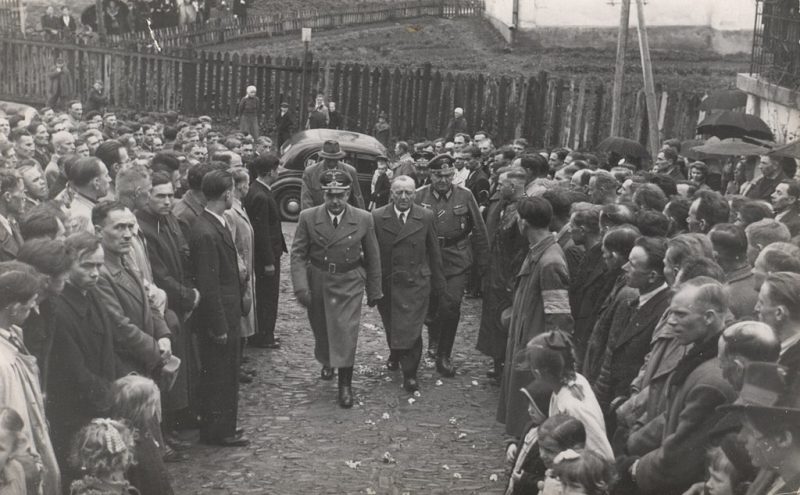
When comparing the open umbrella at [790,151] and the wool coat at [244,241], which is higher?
the open umbrella at [790,151]

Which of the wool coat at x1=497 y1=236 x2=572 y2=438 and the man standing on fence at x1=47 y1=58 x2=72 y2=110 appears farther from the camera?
the man standing on fence at x1=47 y1=58 x2=72 y2=110

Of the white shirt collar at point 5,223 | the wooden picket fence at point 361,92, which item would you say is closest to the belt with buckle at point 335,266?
the white shirt collar at point 5,223

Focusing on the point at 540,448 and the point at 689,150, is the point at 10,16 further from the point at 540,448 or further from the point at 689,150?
the point at 540,448

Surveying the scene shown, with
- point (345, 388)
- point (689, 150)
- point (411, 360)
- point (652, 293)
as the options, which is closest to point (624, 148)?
point (689, 150)

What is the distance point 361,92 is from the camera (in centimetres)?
2764

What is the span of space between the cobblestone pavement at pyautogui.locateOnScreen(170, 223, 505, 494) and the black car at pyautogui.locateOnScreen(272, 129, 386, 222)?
721 cm

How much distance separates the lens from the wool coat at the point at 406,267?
32.1 ft

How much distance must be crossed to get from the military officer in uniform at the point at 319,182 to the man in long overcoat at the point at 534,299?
12.9 feet

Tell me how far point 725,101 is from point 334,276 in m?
10.5

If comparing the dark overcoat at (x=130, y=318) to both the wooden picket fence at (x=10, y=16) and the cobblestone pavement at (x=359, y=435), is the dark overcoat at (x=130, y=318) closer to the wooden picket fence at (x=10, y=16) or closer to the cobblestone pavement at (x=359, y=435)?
the cobblestone pavement at (x=359, y=435)

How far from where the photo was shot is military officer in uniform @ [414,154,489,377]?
10250mm

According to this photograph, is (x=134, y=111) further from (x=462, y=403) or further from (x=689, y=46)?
(x=462, y=403)

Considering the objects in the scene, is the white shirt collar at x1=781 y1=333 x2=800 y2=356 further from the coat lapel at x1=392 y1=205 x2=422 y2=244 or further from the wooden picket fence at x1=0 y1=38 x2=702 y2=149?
the wooden picket fence at x1=0 y1=38 x2=702 y2=149

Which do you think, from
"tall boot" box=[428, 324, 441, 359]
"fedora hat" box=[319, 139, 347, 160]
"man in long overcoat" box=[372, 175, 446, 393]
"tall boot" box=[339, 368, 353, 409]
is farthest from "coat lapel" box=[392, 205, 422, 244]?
"fedora hat" box=[319, 139, 347, 160]
